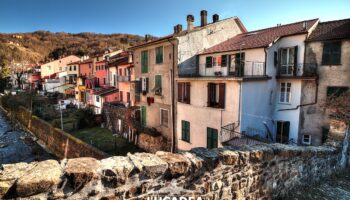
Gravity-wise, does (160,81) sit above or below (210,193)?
above

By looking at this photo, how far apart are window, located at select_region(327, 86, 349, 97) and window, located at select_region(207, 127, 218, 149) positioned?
7738 millimetres

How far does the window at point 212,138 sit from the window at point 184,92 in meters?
2.90

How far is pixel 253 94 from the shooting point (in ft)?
44.4

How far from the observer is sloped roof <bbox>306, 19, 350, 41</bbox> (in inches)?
530

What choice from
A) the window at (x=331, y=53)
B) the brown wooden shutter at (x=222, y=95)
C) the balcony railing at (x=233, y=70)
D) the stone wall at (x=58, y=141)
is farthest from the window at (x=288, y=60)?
the stone wall at (x=58, y=141)

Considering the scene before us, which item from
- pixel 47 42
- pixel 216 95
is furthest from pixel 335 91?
pixel 47 42

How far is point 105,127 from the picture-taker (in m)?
25.6

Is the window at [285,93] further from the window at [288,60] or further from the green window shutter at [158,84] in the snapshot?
the green window shutter at [158,84]

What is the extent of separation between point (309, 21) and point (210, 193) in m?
17.8

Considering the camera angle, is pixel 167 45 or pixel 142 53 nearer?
pixel 167 45

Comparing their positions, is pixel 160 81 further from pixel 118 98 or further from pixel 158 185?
pixel 158 185

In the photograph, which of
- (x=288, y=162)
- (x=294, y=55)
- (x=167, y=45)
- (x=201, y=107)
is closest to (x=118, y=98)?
(x=167, y=45)

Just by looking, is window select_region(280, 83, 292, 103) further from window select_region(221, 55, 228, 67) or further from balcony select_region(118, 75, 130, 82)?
balcony select_region(118, 75, 130, 82)

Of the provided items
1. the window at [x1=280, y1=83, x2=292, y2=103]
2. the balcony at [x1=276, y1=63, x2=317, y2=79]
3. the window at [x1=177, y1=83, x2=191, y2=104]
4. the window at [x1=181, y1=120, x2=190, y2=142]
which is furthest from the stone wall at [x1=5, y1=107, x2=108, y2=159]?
the balcony at [x1=276, y1=63, x2=317, y2=79]
